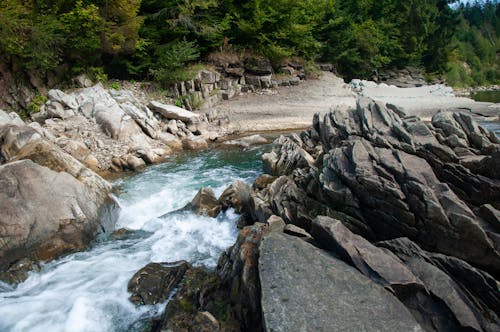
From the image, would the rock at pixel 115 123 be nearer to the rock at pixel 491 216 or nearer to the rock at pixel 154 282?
the rock at pixel 154 282

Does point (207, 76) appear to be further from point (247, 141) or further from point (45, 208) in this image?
point (45, 208)

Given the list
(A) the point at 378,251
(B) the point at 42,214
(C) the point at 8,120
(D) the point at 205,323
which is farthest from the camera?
(C) the point at 8,120

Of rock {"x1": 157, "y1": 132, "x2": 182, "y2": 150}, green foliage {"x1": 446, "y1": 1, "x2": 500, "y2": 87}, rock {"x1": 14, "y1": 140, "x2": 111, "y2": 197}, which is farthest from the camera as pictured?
green foliage {"x1": 446, "y1": 1, "x2": 500, "y2": 87}

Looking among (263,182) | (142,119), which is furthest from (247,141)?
(263,182)

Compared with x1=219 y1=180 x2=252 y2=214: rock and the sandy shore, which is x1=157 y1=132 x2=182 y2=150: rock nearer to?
the sandy shore

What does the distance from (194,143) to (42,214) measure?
9062 mm

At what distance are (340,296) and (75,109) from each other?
1515 cm

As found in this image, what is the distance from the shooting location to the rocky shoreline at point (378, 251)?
3980mm

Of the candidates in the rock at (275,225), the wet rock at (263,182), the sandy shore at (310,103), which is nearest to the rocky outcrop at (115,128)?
the sandy shore at (310,103)

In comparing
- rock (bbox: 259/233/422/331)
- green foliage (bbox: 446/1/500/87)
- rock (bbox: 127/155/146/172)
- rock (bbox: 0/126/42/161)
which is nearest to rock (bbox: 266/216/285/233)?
rock (bbox: 259/233/422/331)

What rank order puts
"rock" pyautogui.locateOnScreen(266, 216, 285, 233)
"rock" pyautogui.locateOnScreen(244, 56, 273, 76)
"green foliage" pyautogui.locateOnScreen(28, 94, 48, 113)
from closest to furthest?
"rock" pyautogui.locateOnScreen(266, 216, 285, 233)
"green foliage" pyautogui.locateOnScreen(28, 94, 48, 113)
"rock" pyautogui.locateOnScreen(244, 56, 273, 76)

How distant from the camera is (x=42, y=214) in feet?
23.8

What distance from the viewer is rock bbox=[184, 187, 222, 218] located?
9000mm

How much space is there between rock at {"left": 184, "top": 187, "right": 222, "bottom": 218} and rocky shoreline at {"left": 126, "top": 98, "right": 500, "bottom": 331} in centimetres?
195
